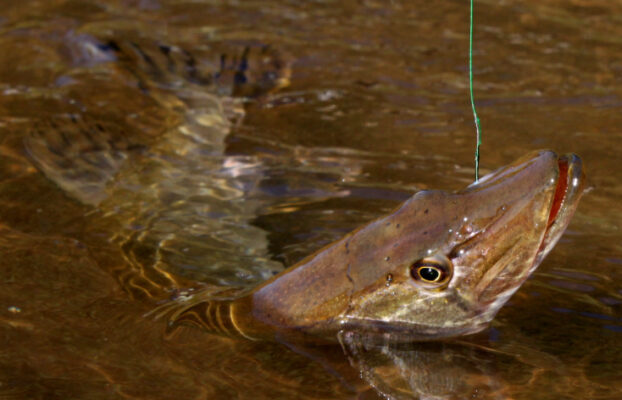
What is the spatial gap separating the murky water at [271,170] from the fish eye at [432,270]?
24 cm

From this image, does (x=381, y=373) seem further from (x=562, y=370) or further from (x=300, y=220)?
(x=300, y=220)

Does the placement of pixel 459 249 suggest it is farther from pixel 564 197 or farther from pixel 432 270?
pixel 564 197

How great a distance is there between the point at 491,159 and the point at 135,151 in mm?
1802

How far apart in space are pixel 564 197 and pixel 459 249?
1.06 ft

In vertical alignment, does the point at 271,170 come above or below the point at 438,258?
below

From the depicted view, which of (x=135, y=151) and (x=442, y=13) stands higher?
(x=442, y=13)

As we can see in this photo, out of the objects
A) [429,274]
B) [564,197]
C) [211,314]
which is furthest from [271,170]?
[564,197]

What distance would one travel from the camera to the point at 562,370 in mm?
2529

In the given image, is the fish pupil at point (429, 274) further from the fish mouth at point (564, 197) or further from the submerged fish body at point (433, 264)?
the fish mouth at point (564, 197)

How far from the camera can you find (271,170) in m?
4.20

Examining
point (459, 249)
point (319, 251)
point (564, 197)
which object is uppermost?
point (564, 197)

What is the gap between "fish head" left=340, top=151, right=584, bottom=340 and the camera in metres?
2.43

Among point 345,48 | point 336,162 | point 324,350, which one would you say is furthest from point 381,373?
point 345,48

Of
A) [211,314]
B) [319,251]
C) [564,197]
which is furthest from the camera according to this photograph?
[211,314]
